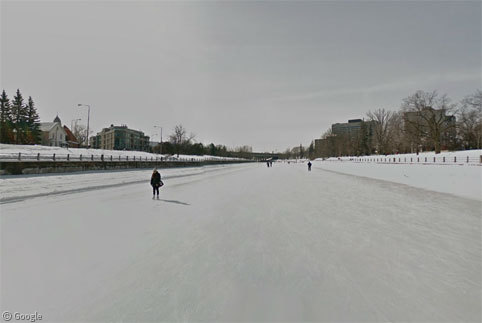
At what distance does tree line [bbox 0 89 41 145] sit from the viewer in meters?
50.1

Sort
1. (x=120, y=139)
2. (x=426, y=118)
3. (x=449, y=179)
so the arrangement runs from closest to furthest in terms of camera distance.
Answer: (x=449, y=179)
(x=426, y=118)
(x=120, y=139)

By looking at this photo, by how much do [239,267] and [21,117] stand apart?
81277mm

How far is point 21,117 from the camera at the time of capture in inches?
2195

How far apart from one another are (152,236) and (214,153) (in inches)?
4913

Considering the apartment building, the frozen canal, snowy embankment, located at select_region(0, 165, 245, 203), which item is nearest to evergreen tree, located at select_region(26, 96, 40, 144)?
the apartment building

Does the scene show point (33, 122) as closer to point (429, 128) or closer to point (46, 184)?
point (46, 184)

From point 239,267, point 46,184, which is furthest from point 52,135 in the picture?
point 239,267

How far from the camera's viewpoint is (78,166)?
21.7 m

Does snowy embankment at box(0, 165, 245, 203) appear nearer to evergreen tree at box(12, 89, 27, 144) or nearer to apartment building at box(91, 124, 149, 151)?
Answer: evergreen tree at box(12, 89, 27, 144)

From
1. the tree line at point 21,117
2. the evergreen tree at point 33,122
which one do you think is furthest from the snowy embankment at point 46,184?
the evergreen tree at point 33,122

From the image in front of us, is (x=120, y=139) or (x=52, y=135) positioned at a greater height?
(x=120, y=139)

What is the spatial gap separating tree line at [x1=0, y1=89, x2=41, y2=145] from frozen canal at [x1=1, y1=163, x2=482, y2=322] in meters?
63.5

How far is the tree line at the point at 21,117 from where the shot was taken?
50.1 m

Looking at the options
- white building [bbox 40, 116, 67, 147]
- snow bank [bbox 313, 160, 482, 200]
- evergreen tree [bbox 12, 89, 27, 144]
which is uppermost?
evergreen tree [bbox 12, 89, 27, 144]
